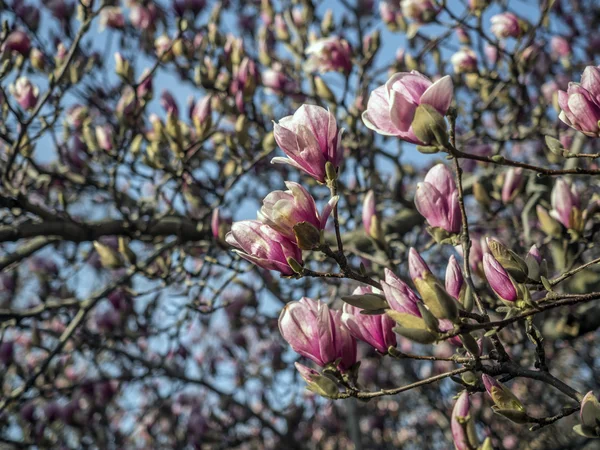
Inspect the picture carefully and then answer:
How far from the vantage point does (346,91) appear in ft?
7.75

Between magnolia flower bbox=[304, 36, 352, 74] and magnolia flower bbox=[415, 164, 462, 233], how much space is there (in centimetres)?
131

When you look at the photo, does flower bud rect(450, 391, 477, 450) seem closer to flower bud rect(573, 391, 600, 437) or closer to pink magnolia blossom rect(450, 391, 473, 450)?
pink magnolia blossom rect(450, 391, 473, 450)

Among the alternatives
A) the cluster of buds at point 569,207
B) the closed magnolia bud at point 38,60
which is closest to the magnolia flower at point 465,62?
the cluster of buds at point 569,207

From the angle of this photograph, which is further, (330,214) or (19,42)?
(19,42)

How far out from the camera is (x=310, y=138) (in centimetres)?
104

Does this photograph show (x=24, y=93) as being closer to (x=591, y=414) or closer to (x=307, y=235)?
(x=307, y=235)

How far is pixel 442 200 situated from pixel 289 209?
37cm

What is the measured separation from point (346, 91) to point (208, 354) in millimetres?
3502

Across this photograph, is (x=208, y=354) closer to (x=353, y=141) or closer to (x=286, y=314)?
(x=353, y=141)

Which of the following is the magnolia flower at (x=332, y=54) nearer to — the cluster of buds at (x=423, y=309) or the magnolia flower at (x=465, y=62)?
the magnolia flower at (x=465, y=62)

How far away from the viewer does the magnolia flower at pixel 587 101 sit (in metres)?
1.02

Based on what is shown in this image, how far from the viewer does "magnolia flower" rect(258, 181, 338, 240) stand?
39.0 inches

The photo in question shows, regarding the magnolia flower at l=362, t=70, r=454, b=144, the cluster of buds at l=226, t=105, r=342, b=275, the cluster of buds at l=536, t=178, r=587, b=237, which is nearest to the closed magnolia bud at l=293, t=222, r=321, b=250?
the cluster of buds at l=226, t=105, r=342, b=275

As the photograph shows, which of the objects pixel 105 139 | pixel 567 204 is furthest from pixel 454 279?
pixel 105 139
